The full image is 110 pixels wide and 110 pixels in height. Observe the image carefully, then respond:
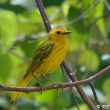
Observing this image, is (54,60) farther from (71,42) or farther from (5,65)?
(71,42)

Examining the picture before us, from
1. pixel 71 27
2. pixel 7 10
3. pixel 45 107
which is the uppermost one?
pixel 7 10

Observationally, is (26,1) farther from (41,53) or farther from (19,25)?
(41,53)

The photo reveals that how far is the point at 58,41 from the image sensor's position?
2621 mm

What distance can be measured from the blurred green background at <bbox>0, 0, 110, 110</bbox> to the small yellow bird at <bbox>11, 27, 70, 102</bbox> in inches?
21.9

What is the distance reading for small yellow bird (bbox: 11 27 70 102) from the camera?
2.42 meters

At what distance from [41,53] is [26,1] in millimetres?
939

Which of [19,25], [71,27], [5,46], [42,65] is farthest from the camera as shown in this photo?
[19,25]

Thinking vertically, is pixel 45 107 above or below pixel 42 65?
below

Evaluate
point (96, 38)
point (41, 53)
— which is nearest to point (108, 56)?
point (96, 38)

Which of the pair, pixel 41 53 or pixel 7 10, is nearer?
pixel 41 53

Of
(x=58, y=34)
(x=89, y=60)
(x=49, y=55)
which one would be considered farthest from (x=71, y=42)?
(x=49, y=55)

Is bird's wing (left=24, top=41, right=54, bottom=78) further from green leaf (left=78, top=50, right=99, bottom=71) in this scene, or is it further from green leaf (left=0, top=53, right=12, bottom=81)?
green leaf (left=78, top=50, right=99, bottom=71)

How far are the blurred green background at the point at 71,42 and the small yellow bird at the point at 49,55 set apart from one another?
556 millimetres

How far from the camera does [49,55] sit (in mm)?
2539
